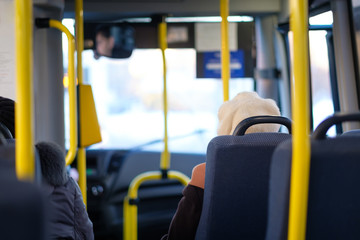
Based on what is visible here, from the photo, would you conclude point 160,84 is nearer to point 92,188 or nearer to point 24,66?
point 92,188

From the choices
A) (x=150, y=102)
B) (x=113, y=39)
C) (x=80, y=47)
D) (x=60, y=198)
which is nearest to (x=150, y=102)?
(x=150, y=102)

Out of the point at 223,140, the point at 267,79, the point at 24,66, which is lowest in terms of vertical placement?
the point at 223,140

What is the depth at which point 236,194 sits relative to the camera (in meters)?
1.78

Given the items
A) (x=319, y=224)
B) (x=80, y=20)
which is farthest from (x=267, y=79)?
(x=319, y=224)

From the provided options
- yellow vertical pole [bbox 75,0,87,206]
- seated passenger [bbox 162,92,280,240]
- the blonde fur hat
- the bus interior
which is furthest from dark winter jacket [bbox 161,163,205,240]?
yellow vertical pole [bbox 75,0,87,206]

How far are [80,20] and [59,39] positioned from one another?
0.27 metres

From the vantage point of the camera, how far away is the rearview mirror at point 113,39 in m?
4.28

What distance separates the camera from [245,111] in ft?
7.70

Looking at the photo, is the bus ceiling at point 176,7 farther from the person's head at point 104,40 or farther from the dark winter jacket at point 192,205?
the dark winter jacket at point 192,205

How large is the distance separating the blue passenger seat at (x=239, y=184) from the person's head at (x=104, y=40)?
2.72m

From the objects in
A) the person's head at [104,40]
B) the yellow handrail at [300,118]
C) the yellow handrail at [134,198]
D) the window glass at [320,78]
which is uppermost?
the person's head at [104,40]

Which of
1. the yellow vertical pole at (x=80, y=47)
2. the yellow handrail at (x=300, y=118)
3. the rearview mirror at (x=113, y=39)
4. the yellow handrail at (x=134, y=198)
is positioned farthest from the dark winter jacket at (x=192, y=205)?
the rearview mirror at (x=113, y=39)

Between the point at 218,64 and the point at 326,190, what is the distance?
3.01m

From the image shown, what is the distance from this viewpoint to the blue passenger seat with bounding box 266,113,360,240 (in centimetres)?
124
